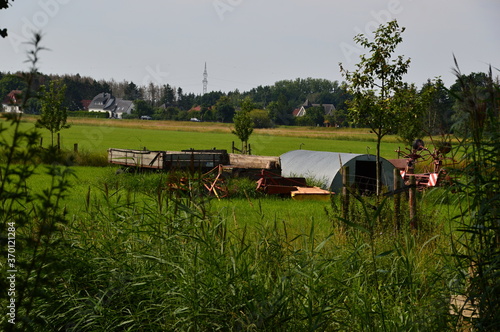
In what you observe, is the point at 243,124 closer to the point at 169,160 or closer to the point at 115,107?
the point at 169,160

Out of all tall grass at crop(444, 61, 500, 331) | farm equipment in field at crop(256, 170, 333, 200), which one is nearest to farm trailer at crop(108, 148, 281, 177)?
farm equipment in field at crop(256, 170, 333, 200)

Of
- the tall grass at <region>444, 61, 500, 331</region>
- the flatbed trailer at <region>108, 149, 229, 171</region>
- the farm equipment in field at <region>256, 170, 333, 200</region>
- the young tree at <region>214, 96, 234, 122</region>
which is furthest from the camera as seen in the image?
the young tree at <region>214, 96, 234, 122</region>

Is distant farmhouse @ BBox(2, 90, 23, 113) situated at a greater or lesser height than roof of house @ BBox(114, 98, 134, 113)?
lesser

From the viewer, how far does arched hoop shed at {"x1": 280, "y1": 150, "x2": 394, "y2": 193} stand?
1908 cm

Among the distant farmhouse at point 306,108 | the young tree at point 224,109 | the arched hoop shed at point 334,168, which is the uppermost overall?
the distant farmhouse at point 306,108

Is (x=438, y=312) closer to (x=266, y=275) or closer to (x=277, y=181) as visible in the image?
(x=266, y=275)

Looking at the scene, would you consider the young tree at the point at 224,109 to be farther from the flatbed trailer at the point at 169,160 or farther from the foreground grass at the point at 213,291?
the foreground grass at the point at 213,291

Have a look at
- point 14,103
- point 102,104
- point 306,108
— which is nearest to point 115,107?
point 102,104

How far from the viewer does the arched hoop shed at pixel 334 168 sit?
62.6 ft

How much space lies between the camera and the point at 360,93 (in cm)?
1697

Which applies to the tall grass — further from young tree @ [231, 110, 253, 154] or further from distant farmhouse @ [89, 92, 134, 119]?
distant farmhouse @ [89, 92, 134, 119]

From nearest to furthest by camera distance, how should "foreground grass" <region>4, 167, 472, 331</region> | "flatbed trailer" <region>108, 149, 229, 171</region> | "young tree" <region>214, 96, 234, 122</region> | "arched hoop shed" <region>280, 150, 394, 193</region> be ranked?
1. "foreground grass" <region>4, 167, 472, 331</region>
2. "arched hoop shed" <region>280, 150, 394, 193</region>
3. "flatbed trailer" <region>108, 149, 229, 171</region>
4. "young tree" <region>214, 96, 234, 122</region>

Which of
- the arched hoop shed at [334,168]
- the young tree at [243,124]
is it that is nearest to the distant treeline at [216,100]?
the young tree at [243,124]

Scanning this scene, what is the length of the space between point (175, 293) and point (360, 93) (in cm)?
1364
